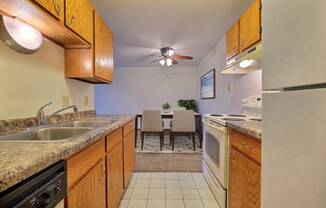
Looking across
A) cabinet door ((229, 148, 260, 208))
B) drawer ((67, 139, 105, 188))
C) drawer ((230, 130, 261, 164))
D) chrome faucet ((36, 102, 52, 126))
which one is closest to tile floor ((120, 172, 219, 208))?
cabinet door ((229, 148, 260, 208))

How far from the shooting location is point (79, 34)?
1540mm

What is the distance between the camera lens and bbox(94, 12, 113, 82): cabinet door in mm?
1956

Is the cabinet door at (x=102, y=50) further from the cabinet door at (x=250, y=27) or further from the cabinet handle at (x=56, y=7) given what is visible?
the cabinet door at (x=250, y=27)

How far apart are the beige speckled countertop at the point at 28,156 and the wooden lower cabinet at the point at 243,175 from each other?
1.00m

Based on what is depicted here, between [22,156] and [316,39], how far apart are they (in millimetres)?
1005

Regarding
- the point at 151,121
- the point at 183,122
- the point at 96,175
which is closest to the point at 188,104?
the point at 183,122

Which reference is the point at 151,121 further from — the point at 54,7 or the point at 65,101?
the point at 54,7

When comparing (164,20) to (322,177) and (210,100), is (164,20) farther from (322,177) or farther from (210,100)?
(322,177)

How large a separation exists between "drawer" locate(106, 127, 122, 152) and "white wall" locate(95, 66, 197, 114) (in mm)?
4499

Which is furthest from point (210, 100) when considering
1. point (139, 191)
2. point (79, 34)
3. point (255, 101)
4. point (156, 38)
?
point (79, 34)

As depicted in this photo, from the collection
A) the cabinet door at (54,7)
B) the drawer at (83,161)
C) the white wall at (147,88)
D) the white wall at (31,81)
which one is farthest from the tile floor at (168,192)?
the white wall at (147,88)

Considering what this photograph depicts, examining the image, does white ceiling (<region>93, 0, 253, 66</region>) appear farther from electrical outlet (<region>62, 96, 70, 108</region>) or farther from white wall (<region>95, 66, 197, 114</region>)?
white wall (<region>95, 66, 197, 114</region>)

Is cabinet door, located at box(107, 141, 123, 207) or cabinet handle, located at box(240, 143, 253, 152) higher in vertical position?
cabinet handle, located at box(240, 143, 253, 152)

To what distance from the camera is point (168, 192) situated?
2.19 metres
